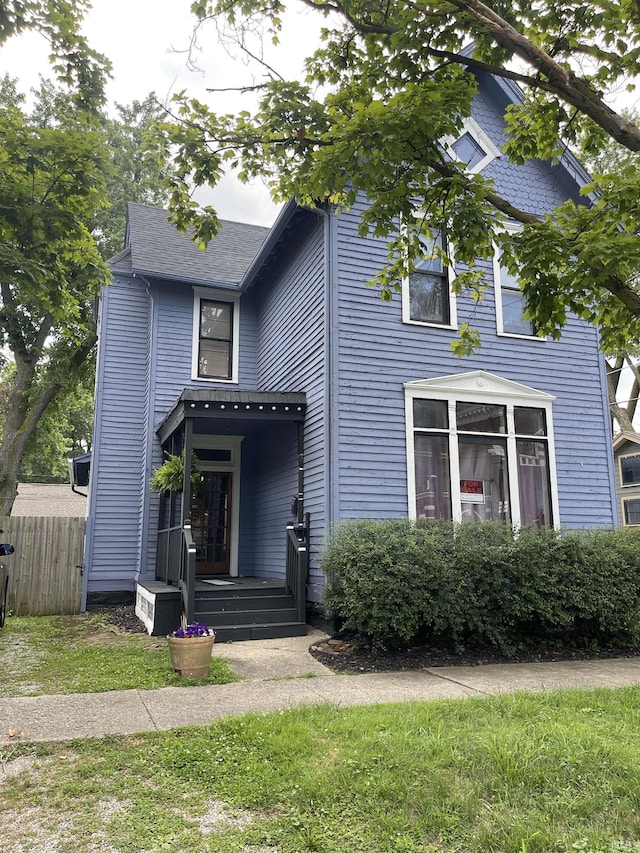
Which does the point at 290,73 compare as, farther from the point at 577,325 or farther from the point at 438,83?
the point at 577,325

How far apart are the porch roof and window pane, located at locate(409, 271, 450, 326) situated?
222 cm

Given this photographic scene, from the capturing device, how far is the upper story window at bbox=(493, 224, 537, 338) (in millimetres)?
9875

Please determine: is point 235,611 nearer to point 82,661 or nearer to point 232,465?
point 82,661

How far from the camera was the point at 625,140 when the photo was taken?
4367 mm

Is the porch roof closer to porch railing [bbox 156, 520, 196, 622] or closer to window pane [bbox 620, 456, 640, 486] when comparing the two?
porch railing [bbox 156, 520, 196, 622]

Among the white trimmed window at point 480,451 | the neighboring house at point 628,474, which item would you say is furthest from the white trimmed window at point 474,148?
the neighboring house at point 628,474

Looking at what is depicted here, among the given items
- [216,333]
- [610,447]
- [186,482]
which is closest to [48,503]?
[216,333]

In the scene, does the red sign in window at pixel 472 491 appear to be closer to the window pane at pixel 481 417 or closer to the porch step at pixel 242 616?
the window pane at pixel 481 417

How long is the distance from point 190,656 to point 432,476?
176 inches

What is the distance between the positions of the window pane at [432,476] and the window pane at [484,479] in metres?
0.25

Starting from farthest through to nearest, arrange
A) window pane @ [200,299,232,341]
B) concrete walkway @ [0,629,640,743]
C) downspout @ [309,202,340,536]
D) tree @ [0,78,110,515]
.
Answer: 1. window pane @ [200,299,232,341]
2. downspout @ [309,202,340,536]
3. tree @ [0,78,110,515]
4. concrete walkway @ [0,629,640,743]

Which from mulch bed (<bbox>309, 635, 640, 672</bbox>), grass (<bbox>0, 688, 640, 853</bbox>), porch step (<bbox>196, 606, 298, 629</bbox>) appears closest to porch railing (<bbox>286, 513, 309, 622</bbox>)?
porch step (<bbox>196, 606, 298, 629</bbox>)

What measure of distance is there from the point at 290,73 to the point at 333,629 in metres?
6.42

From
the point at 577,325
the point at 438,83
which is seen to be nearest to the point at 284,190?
the point at 438,83
